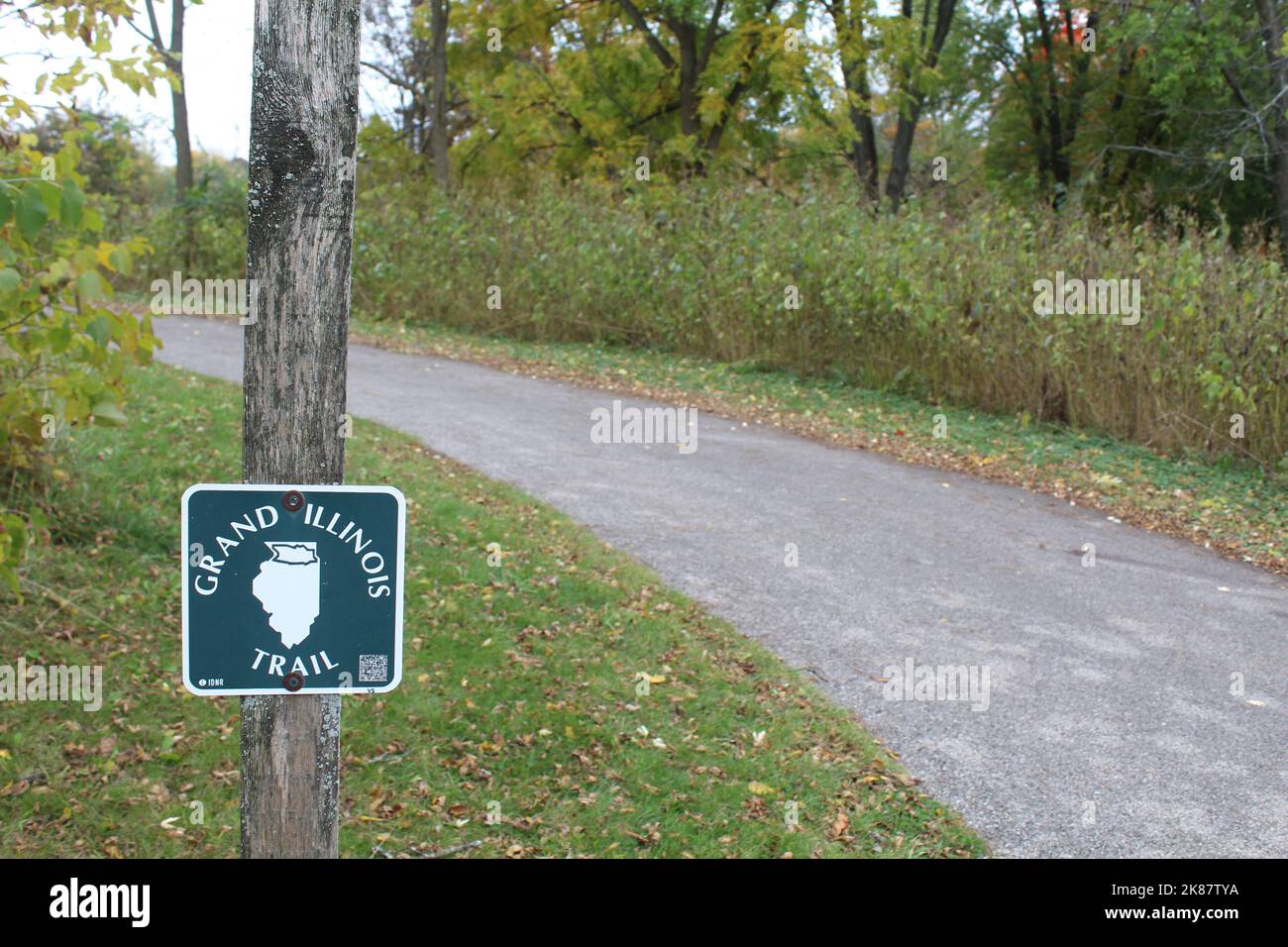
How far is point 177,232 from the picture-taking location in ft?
77.8

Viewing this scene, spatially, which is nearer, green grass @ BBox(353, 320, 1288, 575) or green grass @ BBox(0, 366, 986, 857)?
green grass @ BBox(0, 366, 986, 857)

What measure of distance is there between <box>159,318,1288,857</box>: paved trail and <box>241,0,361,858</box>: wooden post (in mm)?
3206

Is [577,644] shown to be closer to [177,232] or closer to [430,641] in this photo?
[430,641]

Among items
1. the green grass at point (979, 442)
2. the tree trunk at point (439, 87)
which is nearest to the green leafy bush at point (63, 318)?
the green grass at point (979, 442)

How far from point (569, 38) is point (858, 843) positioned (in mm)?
25851

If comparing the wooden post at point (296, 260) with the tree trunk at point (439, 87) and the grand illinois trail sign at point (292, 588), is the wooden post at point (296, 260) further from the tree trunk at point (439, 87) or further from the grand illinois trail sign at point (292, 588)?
the tree trunk at point (439, 87)

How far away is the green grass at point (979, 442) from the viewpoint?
33.1 feet

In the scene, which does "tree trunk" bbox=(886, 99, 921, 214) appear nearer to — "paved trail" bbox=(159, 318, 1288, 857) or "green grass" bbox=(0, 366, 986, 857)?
"paved trail" bbox=(159, 318, 1288, 857)

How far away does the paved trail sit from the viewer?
509 cm

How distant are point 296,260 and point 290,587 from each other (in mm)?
700

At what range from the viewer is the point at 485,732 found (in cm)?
543

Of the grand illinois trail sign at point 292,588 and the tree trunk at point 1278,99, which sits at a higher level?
the tree trunk at point 1278,99

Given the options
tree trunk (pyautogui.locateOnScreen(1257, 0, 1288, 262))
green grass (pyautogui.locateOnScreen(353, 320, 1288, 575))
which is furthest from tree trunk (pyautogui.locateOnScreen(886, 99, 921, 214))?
green grass (pyautogui.locateOnScreen(353, 320, 1288, 575))

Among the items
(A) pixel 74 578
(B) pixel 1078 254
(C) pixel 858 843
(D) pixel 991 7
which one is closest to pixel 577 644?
(C) pixel 858 843
